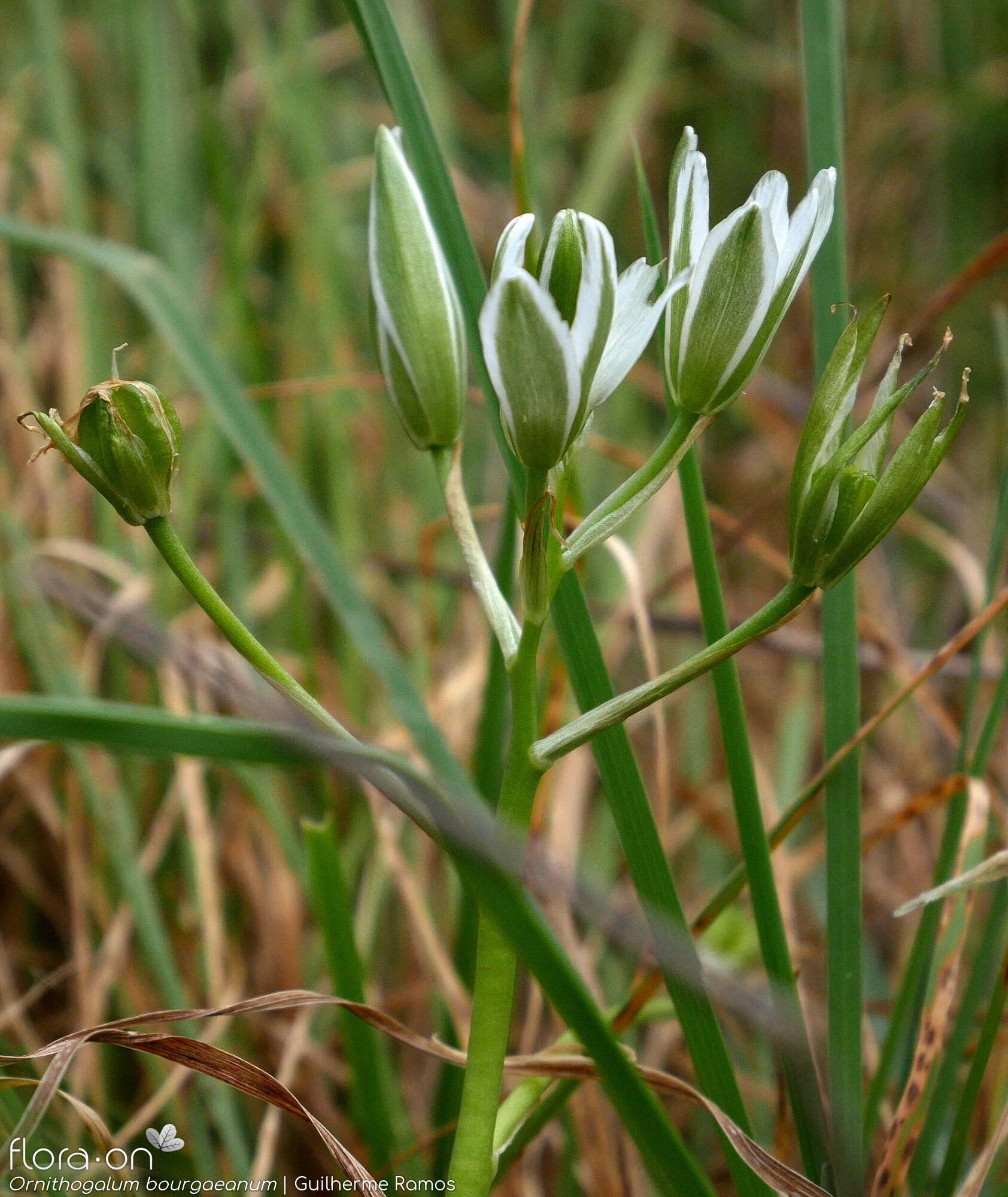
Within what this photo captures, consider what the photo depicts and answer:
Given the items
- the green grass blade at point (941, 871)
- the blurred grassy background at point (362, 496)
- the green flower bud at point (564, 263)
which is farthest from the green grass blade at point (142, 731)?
the green grass blade at point (941, 871)

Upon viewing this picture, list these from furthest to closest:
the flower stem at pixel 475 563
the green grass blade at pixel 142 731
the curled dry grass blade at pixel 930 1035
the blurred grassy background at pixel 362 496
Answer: the blurred grassy background at pixel 362 496
the curled dry grass blade at pixel 930 1035
the flower stem at pixel 475 563
the green grass blade at pixel 142 731

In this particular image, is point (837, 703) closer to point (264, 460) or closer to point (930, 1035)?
point (930, 1035)

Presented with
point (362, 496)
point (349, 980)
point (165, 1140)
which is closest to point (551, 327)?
point (349, 980)

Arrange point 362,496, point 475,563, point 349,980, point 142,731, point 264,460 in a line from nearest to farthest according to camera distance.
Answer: point 142,731 → point 475,563 → point 349,980 → point 264,460 → point 362,496

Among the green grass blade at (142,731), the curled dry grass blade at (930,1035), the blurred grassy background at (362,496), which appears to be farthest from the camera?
the blurred grassy background at (362,496)

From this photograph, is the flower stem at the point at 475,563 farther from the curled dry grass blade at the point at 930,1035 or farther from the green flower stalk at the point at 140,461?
the curled dry grass blade at the point at 930,1035

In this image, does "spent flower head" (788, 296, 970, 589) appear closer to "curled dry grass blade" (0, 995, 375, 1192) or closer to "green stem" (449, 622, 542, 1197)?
"green stem" (449, 622, 542, 1197)

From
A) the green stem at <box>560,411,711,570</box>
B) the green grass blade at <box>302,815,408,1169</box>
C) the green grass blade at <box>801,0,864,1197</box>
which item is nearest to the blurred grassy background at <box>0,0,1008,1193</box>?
the green grass blade at <box>302,815,408,1169</box>
